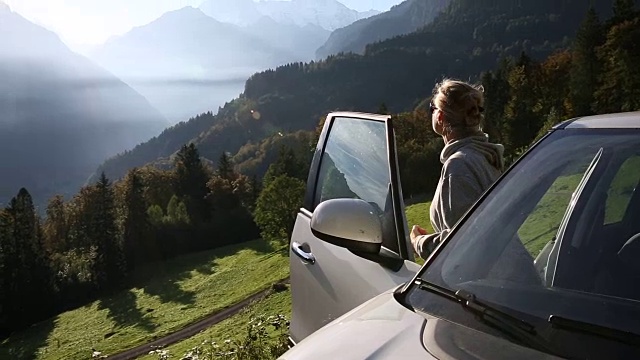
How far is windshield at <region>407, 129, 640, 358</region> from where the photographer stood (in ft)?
5.41

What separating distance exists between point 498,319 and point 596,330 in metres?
0.27

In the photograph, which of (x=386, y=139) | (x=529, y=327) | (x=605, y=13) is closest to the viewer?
(x=529, y=327)

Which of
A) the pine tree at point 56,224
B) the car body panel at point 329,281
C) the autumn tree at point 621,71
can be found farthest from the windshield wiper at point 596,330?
the pine tree at point 56,224

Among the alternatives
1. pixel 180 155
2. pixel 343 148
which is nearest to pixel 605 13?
pixel 180 155

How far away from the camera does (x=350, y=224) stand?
8.41 ft

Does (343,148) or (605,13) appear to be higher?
(605,13)

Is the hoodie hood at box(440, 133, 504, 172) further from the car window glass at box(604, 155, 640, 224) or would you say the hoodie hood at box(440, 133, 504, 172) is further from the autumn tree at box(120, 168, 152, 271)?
the autumn tree at box(120, 168, 152, 271)

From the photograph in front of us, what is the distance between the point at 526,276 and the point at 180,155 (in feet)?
263

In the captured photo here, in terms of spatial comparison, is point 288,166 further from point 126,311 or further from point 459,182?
point 459,182

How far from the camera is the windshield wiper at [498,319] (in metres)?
1.53

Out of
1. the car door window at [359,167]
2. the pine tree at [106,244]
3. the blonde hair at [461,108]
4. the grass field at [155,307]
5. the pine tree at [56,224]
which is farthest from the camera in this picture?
the pine tree at [56,224]

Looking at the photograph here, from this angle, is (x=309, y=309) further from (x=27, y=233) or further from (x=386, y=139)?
(x=27, y=233)

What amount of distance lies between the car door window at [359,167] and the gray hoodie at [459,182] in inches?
10.9

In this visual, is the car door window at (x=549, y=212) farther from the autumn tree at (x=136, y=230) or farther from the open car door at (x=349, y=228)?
the autumn tree at (x=136, y=230)
